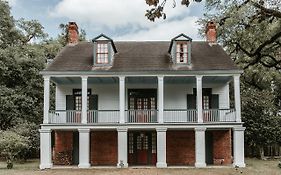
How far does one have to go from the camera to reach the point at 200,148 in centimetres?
2458

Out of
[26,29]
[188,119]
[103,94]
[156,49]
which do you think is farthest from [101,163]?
[26,29]

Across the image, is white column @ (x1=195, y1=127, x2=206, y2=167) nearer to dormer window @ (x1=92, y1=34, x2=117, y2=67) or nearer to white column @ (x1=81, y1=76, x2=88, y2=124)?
white column @ (x1=81, y1=76, x2=88, y2=124)

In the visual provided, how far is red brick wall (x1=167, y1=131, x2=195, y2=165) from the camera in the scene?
26953mm

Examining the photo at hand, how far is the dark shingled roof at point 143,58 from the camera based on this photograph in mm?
25688

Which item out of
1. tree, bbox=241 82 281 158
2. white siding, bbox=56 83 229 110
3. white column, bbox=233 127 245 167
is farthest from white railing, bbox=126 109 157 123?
tree, bbox=241 82 281 158

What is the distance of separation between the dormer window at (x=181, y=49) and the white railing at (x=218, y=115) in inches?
132

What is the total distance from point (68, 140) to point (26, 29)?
1818 centimetres

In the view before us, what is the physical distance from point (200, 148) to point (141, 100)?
17.2ft

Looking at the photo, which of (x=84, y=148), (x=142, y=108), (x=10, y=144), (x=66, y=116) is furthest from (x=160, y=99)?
(x=10, y=144)

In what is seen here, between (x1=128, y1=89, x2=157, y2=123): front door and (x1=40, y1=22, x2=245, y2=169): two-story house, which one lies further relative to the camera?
(x1=128, y1=89, x2=157, y2=123): front door

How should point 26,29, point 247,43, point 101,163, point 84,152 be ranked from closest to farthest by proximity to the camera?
point 84,152
point 101,163
point 247,43
point 26,29

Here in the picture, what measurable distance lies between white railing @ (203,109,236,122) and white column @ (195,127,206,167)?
120cm

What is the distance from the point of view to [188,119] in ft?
85.0

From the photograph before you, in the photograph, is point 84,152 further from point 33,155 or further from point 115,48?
point 33,155
